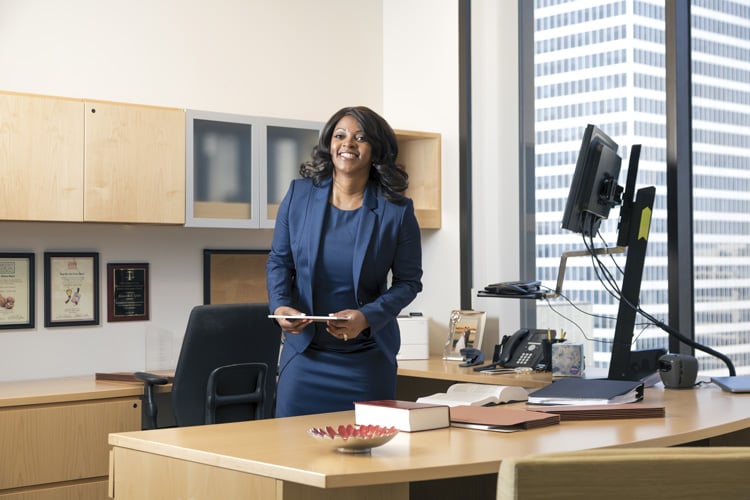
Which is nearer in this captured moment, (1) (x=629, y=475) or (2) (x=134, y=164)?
(1) (x=629, y=475)

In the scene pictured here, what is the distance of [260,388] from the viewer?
384cm

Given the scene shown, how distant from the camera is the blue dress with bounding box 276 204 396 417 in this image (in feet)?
9.44

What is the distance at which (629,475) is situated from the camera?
1291 millimetres

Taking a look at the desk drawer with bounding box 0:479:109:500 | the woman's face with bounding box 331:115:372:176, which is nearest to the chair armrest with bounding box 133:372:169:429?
the desk drawer with bounding box 0:479:109:500

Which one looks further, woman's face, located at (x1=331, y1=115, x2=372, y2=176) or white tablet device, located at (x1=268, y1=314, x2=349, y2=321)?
woman's face, located at (x1=331, y1=115, x2=372, y2=176)

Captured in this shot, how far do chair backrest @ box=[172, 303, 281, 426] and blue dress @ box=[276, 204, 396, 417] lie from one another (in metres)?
0.77

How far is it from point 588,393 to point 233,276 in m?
2.47

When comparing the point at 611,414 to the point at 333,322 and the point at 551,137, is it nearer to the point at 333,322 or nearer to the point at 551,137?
the point at 333,322

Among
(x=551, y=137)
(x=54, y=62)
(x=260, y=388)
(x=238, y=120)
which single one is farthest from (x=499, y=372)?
(x=54, y=62)

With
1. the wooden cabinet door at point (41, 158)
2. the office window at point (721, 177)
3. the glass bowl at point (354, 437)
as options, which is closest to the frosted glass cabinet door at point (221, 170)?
the wooden cabinet door at point (41, 158)

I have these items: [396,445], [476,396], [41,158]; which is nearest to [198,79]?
[41,158]

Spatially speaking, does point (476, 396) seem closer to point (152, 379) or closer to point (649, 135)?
point (152, 379)

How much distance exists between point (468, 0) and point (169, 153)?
5.93 ft

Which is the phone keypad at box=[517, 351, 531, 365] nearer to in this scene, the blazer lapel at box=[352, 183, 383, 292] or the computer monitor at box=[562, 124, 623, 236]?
the computer monitor at box=[562, 124, 623, 236]
